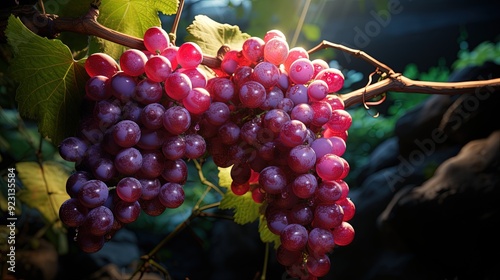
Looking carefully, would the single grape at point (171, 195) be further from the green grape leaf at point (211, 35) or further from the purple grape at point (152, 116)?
the green grape leaf at point (211, 35)

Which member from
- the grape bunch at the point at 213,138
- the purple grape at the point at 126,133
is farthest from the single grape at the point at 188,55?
the purple grape at the point at 126,133

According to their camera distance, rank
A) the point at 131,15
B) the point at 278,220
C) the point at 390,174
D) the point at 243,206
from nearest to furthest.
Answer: the point at 278,220 → the point at 131,15 → the point at 243,206 → the point at 390,174

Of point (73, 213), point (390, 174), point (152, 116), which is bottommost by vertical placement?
point (390, 174)

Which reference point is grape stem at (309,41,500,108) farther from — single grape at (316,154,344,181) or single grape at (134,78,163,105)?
single grape at (134,78,163,105)

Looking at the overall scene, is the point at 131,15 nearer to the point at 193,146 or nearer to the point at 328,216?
the point at 193,146

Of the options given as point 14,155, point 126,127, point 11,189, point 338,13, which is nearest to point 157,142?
point 126,127

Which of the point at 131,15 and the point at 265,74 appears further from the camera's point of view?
the point at 131,15

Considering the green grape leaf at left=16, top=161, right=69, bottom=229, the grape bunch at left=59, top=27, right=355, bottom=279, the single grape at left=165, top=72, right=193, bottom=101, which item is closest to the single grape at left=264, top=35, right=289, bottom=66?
the grape bunch at left=59, top=27, right=355, bottom=279

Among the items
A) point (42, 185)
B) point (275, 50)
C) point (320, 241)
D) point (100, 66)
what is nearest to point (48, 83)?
point (100, 66)

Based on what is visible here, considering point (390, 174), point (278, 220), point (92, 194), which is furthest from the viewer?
point (390, 174)
